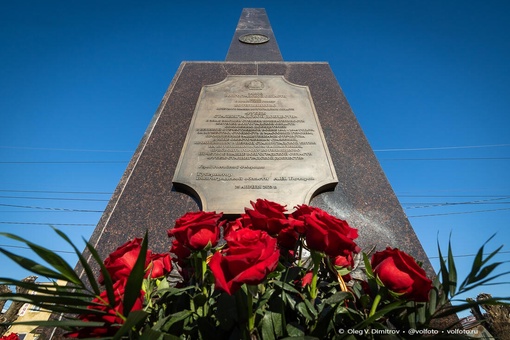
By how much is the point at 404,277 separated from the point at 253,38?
A: 17.8ft

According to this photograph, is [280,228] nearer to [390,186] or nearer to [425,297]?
[425,297]

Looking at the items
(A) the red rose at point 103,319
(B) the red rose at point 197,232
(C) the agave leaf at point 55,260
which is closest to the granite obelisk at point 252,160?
(B) the red rose at point 197,232

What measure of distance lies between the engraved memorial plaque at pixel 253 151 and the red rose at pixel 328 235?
129cm

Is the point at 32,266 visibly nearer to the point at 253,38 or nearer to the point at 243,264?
the point at 243,264

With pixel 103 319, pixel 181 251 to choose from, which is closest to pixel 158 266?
pixel 181 251

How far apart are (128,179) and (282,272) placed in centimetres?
204

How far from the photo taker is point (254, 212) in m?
1.09

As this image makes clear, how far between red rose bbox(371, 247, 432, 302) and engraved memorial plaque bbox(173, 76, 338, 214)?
132 cm

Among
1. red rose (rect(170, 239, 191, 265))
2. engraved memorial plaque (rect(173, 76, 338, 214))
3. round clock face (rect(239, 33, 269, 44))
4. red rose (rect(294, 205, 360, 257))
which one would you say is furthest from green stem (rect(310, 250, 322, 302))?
round clock face (rect(239, 33, 269, 44))

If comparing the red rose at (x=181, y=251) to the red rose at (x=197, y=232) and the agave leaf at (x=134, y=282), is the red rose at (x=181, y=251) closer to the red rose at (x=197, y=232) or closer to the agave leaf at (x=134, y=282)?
the red rose at (x=197, y=232)

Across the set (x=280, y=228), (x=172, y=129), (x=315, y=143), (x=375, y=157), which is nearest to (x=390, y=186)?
(x=375, y=157)

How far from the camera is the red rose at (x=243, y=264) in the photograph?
2.25 ft

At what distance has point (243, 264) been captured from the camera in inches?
27.8

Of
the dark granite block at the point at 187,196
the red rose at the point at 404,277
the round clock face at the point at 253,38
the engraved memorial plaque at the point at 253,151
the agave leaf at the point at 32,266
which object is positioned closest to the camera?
the agave leaf at the point at 32,266
